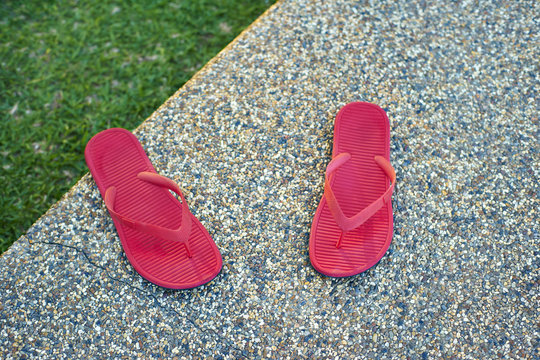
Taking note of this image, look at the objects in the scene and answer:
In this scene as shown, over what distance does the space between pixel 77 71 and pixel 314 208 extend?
4.49ft

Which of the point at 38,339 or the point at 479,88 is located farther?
the point at 479,88

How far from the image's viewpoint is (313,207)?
66.4 inches

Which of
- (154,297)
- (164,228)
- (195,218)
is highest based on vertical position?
(164,228)

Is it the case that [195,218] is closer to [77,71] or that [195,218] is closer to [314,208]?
[314,208]

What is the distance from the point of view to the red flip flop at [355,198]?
1.52 meters

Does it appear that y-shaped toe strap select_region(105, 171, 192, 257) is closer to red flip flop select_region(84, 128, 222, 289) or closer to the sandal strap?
red flip flop select_region(84, 128, 222, 289)

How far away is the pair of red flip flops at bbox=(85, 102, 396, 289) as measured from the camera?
1497 millimetres

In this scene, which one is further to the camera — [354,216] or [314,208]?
[314,208]

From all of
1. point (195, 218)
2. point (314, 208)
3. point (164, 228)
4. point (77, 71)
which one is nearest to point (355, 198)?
point (314, 208)

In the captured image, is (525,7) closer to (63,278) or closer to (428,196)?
(428,196)

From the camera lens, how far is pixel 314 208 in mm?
1686

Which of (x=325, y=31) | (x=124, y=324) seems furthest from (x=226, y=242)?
(x=325, y=31)

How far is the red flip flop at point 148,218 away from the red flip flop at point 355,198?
0.40m

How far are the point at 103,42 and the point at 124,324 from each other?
146cm
